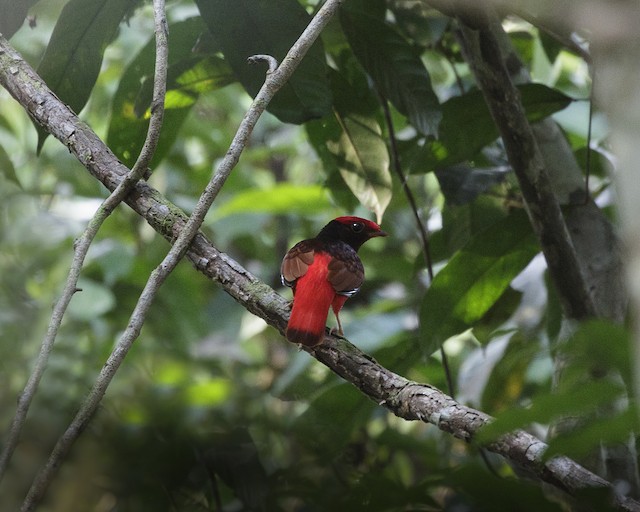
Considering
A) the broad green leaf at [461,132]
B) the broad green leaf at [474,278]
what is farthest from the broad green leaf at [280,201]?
the broad green leaf at [474,278]

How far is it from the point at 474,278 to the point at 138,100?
1.06 metres

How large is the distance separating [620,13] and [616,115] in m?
0.09

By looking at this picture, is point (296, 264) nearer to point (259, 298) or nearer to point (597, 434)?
point (259, 298)

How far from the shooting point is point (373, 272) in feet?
14.2

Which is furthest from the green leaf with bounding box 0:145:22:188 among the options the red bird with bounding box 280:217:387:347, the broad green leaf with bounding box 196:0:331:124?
the red bird with bounding box 280:217:387:347

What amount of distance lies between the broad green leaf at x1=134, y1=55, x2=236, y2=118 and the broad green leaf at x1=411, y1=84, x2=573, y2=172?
2.04 ft

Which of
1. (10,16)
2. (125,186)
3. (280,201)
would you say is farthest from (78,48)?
(280,201)

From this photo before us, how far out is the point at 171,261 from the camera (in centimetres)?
155

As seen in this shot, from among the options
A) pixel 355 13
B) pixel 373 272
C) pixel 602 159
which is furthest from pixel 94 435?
pixel 373 272

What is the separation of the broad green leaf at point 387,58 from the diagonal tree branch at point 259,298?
815mm

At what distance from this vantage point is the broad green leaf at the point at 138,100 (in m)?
2.33

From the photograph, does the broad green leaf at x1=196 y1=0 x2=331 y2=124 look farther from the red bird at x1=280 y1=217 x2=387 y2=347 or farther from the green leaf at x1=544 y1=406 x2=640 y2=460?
the green leaf at x1=544 y1=406 x2=640 y2=460

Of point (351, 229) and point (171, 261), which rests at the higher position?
point (351, 229)

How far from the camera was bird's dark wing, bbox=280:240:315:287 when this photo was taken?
215 cm
